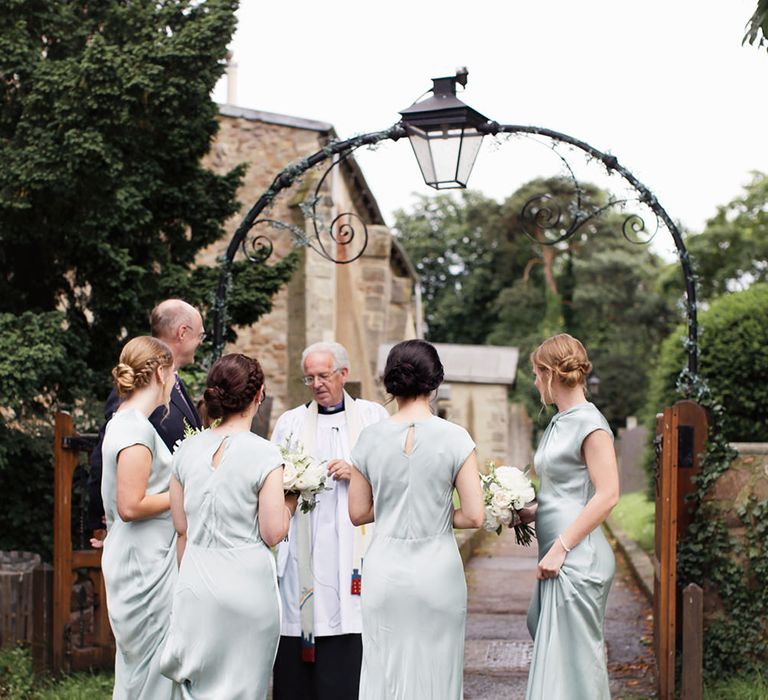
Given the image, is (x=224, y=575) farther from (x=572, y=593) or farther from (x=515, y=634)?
(x=515, y=634)

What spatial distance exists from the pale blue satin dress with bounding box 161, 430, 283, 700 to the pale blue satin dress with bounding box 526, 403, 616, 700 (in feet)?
3.83

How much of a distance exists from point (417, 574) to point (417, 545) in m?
0.11

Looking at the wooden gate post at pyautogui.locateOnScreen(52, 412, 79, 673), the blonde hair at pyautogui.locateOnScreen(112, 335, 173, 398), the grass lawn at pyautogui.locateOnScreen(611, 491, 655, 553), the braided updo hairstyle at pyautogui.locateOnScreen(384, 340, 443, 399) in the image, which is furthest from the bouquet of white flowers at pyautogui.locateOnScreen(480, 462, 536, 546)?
the grass lawn at pyautogui.locateOnScreen(611, 491, 655, 553)

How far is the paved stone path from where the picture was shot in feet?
22.5

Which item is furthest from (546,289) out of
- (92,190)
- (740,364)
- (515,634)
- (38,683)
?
(38,683)

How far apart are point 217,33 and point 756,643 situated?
18.1 ft

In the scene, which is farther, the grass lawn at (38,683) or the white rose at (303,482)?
the grass lawn at (38,683)

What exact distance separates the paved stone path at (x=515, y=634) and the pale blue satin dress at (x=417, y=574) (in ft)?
8.40

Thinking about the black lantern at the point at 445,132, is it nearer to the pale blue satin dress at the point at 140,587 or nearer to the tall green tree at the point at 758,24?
the tall green tree at the point at 758,24

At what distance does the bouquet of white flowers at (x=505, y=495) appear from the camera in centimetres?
451

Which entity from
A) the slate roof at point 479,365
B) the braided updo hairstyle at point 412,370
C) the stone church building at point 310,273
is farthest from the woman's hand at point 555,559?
the slate roof at point 479,365

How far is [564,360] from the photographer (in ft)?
14.5

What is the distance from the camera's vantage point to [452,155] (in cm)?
664

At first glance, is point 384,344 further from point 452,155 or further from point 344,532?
point 344,532
